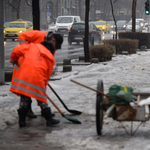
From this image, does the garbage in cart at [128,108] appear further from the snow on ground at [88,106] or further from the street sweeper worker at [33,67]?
the street sweeper worker at [33,67]

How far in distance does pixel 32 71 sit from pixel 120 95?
1269 millimetres

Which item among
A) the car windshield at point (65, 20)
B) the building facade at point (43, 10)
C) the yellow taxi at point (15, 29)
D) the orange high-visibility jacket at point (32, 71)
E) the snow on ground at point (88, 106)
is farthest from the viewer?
the building facade at point (43, 10)

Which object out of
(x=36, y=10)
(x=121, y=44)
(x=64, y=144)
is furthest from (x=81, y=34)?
(x=64, y=144)

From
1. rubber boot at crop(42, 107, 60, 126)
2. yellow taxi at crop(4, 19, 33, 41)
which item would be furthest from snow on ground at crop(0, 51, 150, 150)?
yellow taxi at crop(4, 19, 33, 41)

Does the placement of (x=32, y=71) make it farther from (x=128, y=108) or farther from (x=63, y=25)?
(x=63, y=25)

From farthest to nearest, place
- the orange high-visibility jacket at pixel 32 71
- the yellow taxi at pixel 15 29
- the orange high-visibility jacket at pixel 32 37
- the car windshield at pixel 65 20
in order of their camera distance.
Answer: the car windshield at pixel 65 20, the yellow taxi at pixel 15 29, the orange high-visibility jacket at pixel 32 37, the orange high-visibility jacket at pixel 32 71

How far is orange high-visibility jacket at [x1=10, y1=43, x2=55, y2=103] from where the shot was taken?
18.0 ft

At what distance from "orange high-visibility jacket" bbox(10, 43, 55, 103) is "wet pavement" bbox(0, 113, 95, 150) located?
475 millimetres

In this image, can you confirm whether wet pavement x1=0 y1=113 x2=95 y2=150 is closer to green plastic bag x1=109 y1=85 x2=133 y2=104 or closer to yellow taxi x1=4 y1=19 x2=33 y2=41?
green plastic bag x1=109 y1=85 x2=133 y2=104

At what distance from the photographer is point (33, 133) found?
18.1 feet

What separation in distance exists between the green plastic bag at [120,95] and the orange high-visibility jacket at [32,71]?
982mm

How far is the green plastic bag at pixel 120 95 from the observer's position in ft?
16.3

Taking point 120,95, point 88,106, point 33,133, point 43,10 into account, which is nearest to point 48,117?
point 33,133

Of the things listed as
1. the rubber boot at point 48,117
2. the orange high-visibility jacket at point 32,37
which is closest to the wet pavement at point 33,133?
the rubber boot at point 48,117
